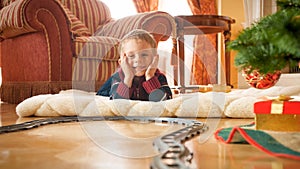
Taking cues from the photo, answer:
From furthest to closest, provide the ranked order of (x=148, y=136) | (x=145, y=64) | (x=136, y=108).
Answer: (x=145, y=64) → (x=136, y=108) → (x=148, y=136)

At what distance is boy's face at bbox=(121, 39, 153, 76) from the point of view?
4.84 feet

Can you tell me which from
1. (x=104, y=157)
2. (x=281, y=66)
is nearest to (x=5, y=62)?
(x=104, y=157)

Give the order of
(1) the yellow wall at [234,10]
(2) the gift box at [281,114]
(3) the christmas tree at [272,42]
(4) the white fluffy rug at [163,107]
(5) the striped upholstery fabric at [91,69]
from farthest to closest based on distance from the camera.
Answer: (1) the yellow wall at [234,10] → (5) the striped upholstery fabric at [91,69] → (4) the white fluffy rug at [163,107] → (2) the gift box at [281,114] → (3) the christmas tree at [272,42]

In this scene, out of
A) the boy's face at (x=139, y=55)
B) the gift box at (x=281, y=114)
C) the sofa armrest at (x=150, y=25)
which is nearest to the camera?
the gift box at (x=281, y=114)

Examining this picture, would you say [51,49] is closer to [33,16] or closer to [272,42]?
[33,16]

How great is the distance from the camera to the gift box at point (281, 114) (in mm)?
749

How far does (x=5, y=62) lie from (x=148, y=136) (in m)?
2.09

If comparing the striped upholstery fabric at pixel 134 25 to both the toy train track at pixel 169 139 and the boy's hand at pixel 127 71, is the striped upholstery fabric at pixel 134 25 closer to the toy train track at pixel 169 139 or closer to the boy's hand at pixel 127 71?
the boy's hand at pixel 127 71

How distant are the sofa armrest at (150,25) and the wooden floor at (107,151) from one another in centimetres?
155

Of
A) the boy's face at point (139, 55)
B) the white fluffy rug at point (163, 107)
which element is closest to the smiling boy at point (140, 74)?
the boy's face at point (139, 55)

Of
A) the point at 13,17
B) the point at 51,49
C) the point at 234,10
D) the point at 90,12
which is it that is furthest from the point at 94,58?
the point at 234,10

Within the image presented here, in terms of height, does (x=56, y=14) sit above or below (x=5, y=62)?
above

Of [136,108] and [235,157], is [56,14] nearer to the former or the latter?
[136,108]

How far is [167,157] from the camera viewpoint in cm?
54
